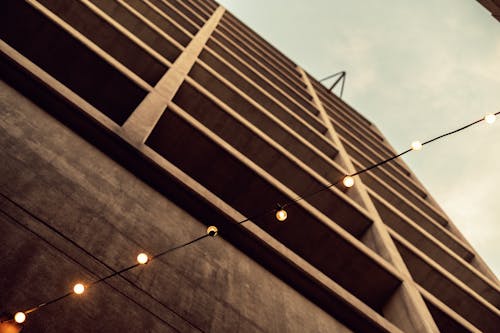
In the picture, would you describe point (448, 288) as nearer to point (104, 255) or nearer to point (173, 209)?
point (173, 209)

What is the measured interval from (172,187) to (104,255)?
2.23m

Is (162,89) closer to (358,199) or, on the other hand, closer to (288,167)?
(288,167)

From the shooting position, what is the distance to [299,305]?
743 centimetres

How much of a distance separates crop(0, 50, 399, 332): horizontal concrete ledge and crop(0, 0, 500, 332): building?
0.08 feet

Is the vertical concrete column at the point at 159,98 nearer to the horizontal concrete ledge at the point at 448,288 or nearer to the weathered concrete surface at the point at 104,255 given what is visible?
the weathered concrete surface at the point at 104,255

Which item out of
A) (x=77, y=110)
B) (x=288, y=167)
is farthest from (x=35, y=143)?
(x=288, y=167)

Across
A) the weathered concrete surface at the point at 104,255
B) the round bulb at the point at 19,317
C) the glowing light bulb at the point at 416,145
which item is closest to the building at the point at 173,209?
the weathered concrete surface at the point at 104,255

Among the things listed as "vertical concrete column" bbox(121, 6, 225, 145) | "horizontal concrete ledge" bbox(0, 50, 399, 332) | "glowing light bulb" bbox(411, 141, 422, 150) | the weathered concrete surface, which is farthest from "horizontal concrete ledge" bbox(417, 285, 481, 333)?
"vertical concrete column" bbox(121, 6, 225, 145)

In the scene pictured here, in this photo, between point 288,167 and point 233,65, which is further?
point 233,65

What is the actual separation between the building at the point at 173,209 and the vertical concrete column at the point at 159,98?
0.19 ft

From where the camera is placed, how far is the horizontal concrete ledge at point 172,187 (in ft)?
23.9

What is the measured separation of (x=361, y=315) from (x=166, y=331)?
4.24 meters

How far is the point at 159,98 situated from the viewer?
9.98m

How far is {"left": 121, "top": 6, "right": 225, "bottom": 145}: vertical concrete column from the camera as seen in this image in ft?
26.2
